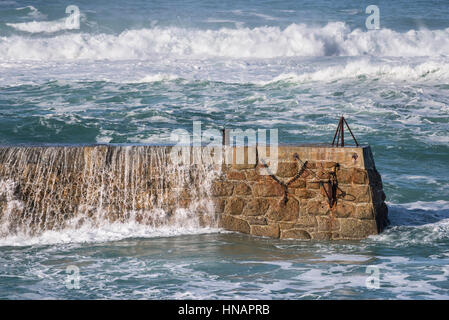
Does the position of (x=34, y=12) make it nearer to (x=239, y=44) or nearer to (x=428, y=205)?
(x=239, y=44)

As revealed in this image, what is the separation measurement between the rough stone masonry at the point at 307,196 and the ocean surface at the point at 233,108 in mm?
217

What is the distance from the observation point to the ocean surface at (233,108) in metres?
7.79

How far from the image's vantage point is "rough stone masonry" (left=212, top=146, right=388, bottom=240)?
9.21 meters

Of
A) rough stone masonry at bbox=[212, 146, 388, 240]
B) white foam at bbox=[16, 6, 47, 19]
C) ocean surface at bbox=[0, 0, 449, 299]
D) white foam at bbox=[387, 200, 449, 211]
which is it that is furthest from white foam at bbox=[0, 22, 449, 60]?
rough stone masonry at bbox=[212, 146, 388, 240]

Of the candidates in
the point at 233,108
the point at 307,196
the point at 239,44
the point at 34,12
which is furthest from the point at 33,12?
the point at 307,196

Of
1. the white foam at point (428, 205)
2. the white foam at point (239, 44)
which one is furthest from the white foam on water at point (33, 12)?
the white foam at point (428, 205)

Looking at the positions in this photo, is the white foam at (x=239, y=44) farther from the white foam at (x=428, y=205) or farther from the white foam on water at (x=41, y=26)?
the white foam at (x=428, y=205)

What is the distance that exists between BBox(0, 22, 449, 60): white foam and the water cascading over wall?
73.2ft

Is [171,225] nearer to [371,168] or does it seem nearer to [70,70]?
[371,168]

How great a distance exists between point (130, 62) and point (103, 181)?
20.8m

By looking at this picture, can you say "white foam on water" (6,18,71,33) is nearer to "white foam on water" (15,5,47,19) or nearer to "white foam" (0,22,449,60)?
"white foam" (0,22,449,60)

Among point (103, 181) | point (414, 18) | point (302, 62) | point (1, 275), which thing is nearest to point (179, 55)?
point (302, 62)

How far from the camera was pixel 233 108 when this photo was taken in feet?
64.0

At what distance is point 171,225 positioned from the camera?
976cm
